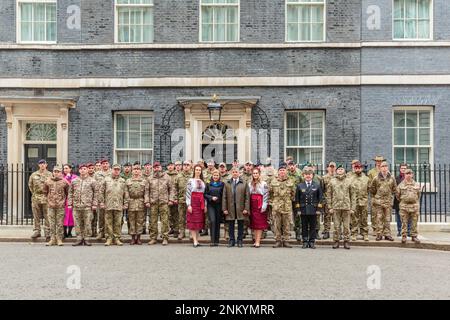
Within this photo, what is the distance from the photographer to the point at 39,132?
71.8ft

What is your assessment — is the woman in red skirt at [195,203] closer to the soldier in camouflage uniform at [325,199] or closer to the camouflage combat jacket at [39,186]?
the soldier in camouflage uniform at [325,199]

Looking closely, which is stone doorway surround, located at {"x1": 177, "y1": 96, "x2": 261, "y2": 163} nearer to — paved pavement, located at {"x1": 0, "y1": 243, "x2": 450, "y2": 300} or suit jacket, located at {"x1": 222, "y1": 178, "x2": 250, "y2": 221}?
suit jacket, located at {"x1": 222, "y1": 178, "x2": 250, "y2": 221}

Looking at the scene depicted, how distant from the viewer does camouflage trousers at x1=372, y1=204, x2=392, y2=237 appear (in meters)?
17.0

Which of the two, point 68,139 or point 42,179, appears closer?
point 42,179

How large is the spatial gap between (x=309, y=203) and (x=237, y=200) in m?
1.69

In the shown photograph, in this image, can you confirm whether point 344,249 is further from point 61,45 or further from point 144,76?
point 61,45

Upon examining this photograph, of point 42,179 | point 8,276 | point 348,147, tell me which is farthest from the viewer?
point 348,147

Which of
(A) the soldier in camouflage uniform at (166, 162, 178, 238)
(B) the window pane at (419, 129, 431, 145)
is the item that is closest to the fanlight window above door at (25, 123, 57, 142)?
(A) the soldier in camouflage uniform at (166, 162, 178, 238)

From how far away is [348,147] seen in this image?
21.1 m

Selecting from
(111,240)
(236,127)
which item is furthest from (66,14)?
(111,240)

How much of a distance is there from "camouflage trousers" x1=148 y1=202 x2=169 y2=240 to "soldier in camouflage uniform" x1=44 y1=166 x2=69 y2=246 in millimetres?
2118

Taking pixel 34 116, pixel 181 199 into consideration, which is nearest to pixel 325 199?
pixel 181 199

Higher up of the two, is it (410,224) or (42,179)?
(42,179)

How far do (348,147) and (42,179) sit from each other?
362 inches
